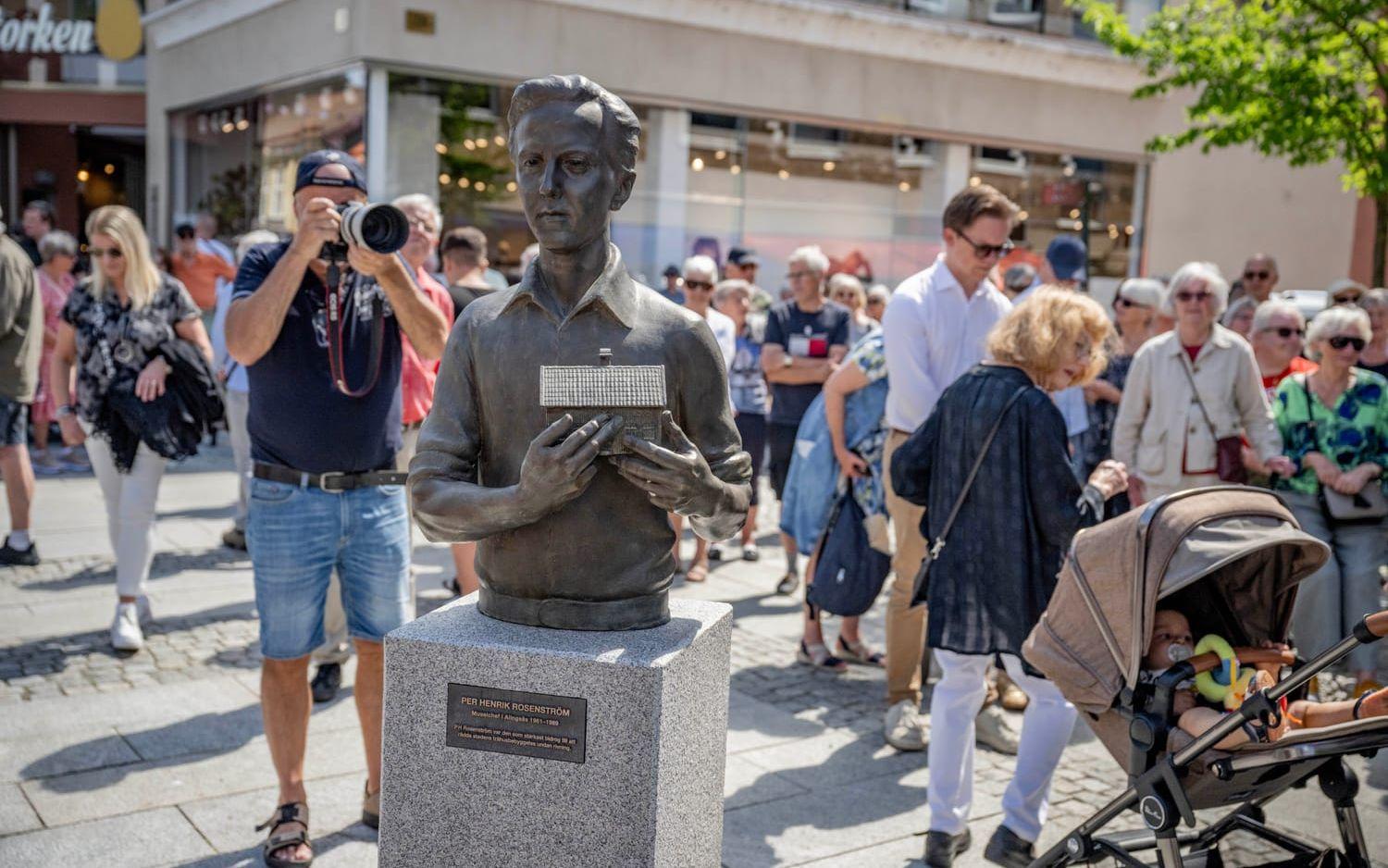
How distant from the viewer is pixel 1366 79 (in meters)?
11.9

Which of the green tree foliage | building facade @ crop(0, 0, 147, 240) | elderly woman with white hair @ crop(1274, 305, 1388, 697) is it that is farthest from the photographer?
building facade @ crop(0, 0, 147, 240)

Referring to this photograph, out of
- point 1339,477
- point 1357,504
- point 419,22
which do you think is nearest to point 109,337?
point 1339,477

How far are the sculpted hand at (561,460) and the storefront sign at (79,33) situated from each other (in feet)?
69.1

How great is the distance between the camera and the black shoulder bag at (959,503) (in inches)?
173

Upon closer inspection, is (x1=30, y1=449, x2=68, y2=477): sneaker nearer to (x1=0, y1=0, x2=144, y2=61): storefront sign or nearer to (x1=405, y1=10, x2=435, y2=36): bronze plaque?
(x1=405, y1=10, x2=435, y2=36): bronze plaque

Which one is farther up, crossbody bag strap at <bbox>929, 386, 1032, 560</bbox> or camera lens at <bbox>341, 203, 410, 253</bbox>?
camera lens at <bbox>341, 203, 410, 253</bbox>

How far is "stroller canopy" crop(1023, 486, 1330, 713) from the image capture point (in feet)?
12.1

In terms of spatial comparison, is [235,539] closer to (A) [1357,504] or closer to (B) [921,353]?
(B) [921,353]

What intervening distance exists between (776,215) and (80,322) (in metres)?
11.3

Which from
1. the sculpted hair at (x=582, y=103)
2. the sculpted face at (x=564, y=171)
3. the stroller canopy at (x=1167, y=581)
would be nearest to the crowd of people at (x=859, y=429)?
the stroller canopy at (x=1167, y=581)

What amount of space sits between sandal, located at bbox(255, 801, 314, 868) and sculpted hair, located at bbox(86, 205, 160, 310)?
11.1 ft

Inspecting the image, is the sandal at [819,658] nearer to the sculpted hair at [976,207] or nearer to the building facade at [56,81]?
the sculpted hair at [976,207]

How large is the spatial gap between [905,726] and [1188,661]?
189cm

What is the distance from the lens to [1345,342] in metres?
6.25
